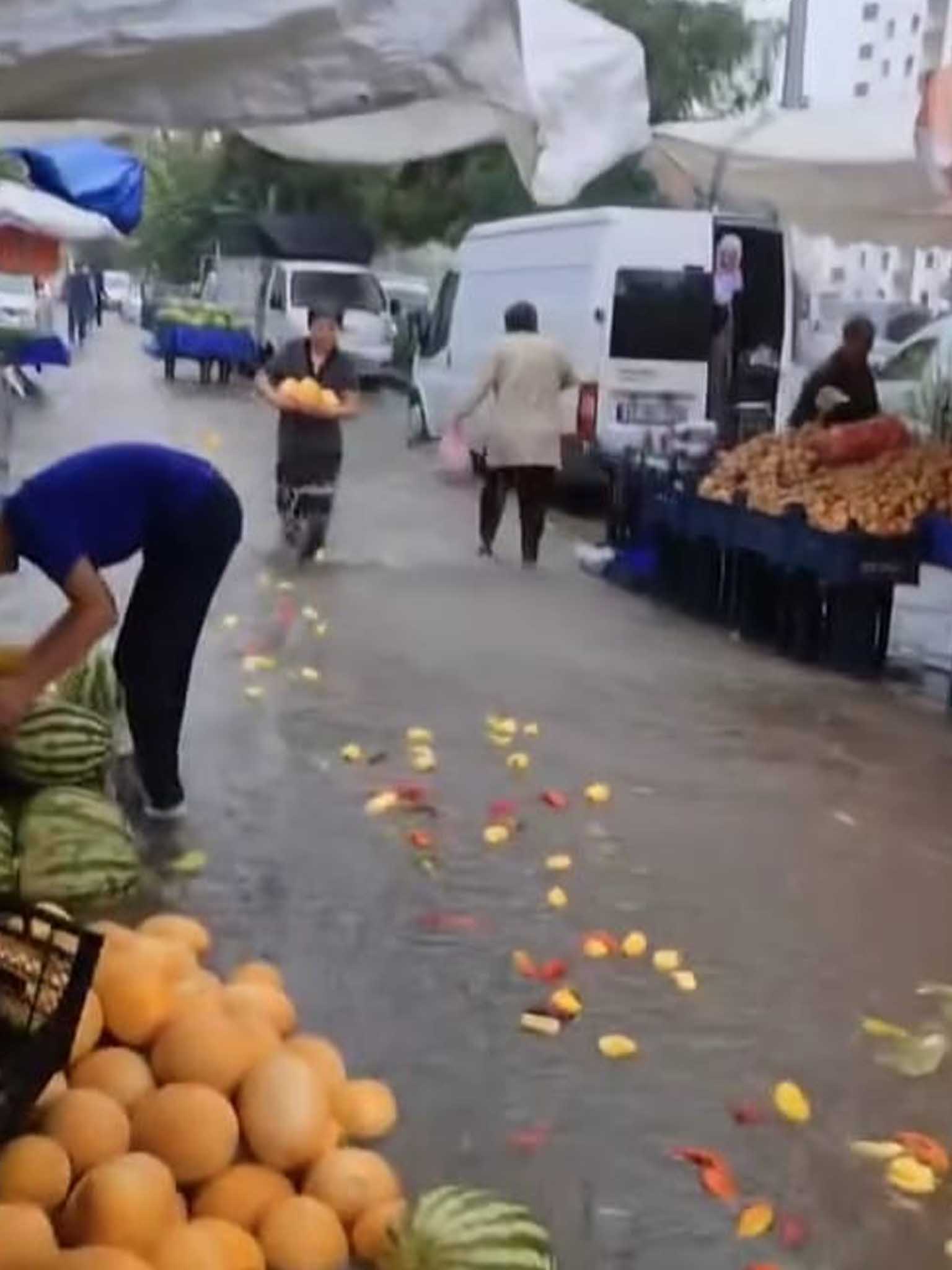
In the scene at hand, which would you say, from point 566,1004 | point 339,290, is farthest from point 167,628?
point 339,290

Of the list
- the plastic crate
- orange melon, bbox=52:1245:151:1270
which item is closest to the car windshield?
the plastic crate

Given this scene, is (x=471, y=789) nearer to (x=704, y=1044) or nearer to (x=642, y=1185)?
(x=704, y=1044)

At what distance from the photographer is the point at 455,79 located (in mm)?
5262

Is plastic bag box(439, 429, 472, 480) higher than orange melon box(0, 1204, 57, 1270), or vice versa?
orange melon box(0, 1204, 57, 1270)

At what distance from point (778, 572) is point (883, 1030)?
279 inches

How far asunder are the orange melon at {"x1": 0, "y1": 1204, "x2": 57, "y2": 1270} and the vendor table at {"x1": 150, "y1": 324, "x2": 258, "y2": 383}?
120 ft

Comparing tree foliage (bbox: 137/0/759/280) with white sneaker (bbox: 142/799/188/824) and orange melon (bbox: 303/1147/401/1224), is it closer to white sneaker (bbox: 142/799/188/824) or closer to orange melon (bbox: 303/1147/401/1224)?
white sneaker (bbox: 142/799/188/824)

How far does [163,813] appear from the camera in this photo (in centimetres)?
807

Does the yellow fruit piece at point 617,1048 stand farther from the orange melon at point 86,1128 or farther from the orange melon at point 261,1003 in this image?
the orange melon at point 86,1128

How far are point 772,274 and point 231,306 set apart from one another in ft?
85.1

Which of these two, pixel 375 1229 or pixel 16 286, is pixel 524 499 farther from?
pixel 16 286

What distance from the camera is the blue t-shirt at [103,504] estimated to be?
6.27m

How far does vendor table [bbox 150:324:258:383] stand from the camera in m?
39.7

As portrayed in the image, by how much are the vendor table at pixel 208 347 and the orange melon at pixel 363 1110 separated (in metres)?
35.4
